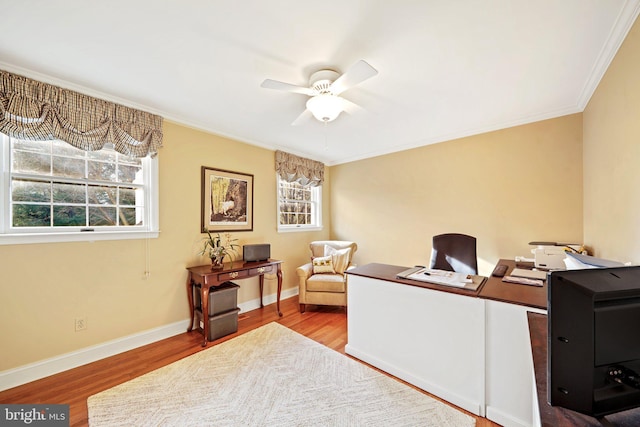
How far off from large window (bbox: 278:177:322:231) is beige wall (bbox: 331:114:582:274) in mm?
642

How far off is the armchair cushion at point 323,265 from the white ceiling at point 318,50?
A: 2.08m

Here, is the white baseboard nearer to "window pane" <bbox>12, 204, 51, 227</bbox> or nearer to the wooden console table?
the wooden console table

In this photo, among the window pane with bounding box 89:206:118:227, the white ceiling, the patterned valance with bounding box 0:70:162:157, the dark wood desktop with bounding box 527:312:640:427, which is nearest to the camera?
the dark wood desktop with bounding box 527:312:640:427

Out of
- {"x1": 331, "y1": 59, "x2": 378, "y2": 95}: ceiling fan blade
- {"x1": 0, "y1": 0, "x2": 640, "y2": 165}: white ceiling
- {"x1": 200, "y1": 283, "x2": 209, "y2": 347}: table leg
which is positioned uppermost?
{"x1": 0, "y1": 0, "x2": 640, "y2": 165}: white ceiling

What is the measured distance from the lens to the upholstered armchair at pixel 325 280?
130 inches

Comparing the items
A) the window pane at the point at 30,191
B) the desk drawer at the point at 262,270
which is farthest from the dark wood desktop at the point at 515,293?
the window pane at the point at 30,191

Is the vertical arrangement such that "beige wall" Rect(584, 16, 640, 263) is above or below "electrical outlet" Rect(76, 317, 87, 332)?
above

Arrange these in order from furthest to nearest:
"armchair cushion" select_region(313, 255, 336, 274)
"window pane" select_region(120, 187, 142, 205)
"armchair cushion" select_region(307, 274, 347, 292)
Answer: "armchair cushion" select_region(313, 255, 336, 274)
"armchair cushion" select_region(307, 274, 347, 292)
"window pane" select_region(120, 187, 142, 205)

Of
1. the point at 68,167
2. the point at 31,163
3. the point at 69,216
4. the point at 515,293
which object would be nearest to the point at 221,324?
the point at 69,216

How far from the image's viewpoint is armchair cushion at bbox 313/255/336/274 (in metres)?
3.53

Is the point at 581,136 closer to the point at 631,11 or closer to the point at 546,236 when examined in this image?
the point at 546,236

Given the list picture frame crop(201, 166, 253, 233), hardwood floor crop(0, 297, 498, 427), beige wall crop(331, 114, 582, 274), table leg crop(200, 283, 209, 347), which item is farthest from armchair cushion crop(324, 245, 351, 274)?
table leg crop(200, 283, 209, 347)

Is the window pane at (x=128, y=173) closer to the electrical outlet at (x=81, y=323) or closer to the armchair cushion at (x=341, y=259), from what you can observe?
the electrical outlet at (x=81, y=323)

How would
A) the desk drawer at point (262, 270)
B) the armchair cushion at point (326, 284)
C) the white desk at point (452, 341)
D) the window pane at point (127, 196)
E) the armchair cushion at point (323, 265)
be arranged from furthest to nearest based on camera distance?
the armchair cushion at point (323, 265)
the armchair cushion at point (326, 284)
the desk drawer at point (262, 270)
the window pane at point (127, 196)
the white desk at point (452, 341)
